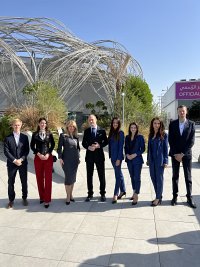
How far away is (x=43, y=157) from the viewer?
500 cm

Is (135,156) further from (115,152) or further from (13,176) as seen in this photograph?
(13,176)

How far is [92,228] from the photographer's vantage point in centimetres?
397

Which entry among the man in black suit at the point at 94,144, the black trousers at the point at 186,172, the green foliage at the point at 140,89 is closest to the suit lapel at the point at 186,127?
the black trousers at the point at 186,172

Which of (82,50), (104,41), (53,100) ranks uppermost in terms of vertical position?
(104,41)

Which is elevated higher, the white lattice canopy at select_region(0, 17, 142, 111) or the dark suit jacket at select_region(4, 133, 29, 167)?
the white lattice canopy at select_region(0, 17, 142, 111)

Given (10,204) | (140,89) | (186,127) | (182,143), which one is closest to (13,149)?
(10,204)

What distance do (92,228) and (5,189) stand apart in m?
3.06

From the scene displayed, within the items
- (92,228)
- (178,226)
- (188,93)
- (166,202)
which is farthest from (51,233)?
(188,93)

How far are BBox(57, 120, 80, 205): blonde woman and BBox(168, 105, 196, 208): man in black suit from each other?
76.1 inches

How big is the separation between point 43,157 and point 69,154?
0.52m

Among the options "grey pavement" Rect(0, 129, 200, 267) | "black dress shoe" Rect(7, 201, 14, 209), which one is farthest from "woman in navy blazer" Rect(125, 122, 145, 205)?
"black dress shoe" Rect(7, 201, 14, 209)

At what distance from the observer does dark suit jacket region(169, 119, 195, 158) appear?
4895 mm

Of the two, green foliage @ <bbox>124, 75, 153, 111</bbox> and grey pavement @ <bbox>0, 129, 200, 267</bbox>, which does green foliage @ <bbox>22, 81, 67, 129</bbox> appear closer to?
grey pavement @ <bbox>0, 129, 200, 267</bbox>

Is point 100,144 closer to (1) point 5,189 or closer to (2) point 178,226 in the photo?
(2) point 178,226
